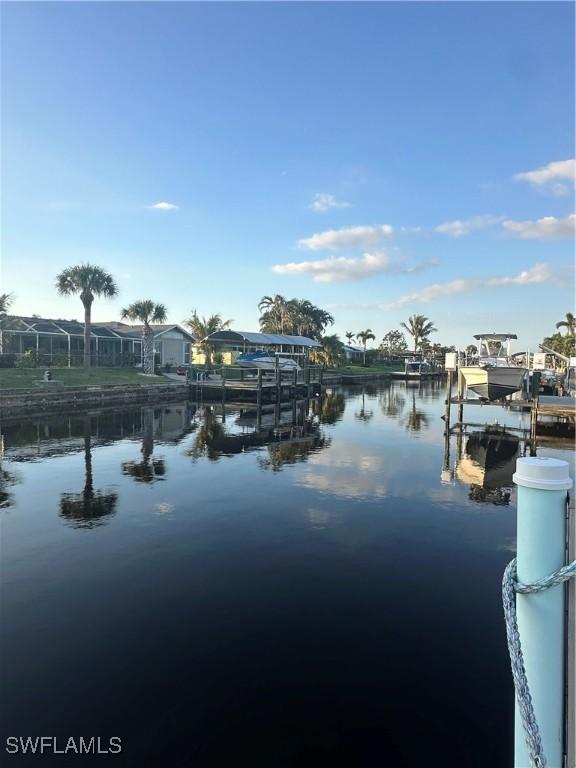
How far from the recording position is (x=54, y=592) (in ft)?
27.3

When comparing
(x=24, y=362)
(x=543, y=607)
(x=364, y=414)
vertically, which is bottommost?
(x=364, y=414)

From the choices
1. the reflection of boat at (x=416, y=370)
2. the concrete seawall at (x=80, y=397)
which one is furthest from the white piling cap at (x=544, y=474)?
the reflection of boat at (x=416, y=370)

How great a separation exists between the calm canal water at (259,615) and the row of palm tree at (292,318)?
65.4 meters

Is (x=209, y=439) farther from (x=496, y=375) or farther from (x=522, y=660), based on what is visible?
(x=522, y=660)

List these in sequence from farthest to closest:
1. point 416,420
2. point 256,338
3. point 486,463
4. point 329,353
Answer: point 329,353, point 256,338, point 416,420, point 486,463

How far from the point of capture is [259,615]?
25.1ft

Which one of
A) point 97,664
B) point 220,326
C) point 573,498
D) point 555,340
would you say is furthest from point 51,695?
point 555,340

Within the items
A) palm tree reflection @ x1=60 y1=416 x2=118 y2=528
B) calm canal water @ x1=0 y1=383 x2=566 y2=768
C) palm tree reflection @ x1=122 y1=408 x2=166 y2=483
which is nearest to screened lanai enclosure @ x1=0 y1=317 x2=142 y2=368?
palm tree reflection @ x1=122 y1=408 x2=166 y2=483

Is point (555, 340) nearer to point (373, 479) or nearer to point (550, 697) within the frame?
point (373, 479)

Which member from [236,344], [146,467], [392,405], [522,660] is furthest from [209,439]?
[236,344]

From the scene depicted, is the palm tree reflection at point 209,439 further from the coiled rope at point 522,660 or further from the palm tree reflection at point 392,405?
the coiled rope at point 522,660

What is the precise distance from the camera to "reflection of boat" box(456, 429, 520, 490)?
16.7 metres

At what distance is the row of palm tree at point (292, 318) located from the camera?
81.4m

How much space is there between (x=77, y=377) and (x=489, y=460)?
110 ft
